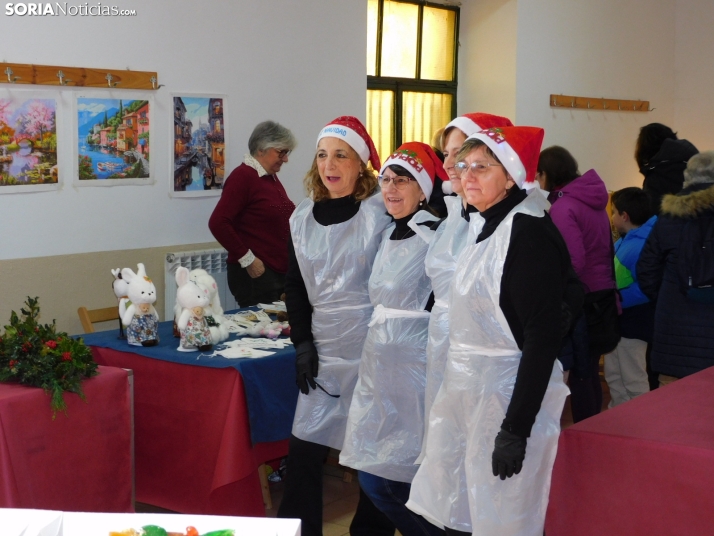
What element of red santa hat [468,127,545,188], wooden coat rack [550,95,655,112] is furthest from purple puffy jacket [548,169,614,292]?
wooden coat rack [550,95,655,112]

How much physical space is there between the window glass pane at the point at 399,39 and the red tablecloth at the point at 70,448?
4.07 metres

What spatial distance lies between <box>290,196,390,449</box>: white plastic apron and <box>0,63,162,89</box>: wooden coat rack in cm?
191

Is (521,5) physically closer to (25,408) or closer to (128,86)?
(128,86)

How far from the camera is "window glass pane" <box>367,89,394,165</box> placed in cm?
622

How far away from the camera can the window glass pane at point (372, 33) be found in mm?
6047

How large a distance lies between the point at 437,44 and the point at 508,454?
528cm

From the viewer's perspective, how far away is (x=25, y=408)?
2512 mm

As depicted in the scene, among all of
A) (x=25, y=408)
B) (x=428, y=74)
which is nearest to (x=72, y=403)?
(x=25, y=408)

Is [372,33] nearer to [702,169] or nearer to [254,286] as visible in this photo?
[254,286]

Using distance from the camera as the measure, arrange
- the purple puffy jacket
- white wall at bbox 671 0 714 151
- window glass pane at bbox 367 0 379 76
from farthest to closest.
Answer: white wall at bbox 671 0 714 151, window glass pane at bbox 367 0 379 76, the purple puffy jacket

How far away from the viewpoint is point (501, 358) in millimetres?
1920

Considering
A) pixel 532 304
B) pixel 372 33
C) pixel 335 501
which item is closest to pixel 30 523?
pixel 532 304

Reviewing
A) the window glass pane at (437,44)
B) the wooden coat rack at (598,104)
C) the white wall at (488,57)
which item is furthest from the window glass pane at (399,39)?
the wooden coat rack at (598,104)

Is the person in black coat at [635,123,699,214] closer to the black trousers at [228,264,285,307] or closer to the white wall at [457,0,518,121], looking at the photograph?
the white wall at [457,0,518,121]
